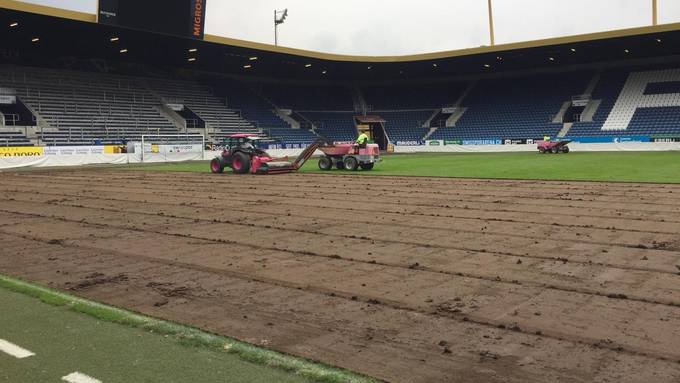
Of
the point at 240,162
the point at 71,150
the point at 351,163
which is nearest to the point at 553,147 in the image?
the point at 351,163

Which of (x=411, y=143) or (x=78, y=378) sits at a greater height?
(x=411, y=143)

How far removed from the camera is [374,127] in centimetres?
5988

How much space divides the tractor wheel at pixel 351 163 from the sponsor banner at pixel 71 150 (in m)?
18.9

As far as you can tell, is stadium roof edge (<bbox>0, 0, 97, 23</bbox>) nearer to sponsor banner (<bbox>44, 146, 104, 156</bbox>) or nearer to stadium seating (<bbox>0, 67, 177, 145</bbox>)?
sponsor banner (<bbox>44, 146, 104, 156</bbox>)

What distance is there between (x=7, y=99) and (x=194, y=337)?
40.3 meters

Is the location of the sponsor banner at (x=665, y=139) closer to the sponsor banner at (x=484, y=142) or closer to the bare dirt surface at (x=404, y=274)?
the sponsor banner at (x=484, y=142)

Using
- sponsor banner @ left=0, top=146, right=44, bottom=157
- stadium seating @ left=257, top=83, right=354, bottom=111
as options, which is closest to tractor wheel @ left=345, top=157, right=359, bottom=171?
sponsor banner @ left=0, top=146, right=44, bottom=157

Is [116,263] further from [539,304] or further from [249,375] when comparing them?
[539,304]

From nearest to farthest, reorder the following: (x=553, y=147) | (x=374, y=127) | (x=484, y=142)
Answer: (x=553, y=147)
(x=484, y=142)
(x=374, y=127)

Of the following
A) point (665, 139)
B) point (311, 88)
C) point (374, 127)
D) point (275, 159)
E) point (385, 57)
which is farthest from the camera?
point (311, 88)

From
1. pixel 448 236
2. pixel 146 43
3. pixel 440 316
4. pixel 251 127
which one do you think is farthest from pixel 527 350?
pixel 251 127

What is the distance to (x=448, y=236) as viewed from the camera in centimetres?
900

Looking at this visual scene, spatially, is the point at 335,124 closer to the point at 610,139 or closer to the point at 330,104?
the point at 330,104

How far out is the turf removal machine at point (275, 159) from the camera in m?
23.2
